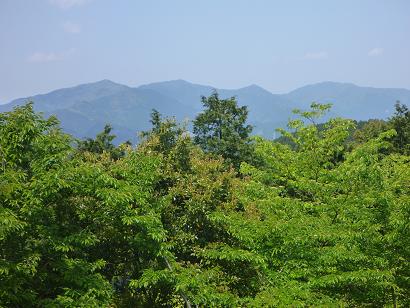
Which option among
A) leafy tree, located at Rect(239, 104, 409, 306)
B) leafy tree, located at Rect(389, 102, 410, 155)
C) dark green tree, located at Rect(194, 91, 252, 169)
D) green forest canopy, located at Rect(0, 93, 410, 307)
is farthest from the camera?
leafy tree, located at Rect(389, 102, 410, 155)

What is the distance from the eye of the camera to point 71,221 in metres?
11.0

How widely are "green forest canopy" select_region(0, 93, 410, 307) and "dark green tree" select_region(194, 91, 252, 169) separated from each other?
903 inches

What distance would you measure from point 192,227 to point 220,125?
2840 cm

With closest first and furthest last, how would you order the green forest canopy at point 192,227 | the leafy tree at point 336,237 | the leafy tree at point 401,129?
the green forest canopy at point 192,227 < the leafy tree at point 336,237 < the leafy tree at point 401,129

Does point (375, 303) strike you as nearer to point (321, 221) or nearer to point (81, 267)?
point (321, 221)

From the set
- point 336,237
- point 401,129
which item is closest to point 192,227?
point 336,237

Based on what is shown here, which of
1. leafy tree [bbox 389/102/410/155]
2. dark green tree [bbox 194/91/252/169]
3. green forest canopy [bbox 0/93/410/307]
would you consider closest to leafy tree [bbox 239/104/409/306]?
green forest canopy [bbox 0/93/410/307]

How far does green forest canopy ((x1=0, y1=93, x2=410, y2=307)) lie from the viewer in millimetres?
9484

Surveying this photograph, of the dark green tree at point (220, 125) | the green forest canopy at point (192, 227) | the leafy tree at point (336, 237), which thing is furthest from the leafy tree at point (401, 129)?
the leafy tree at point (336, 237)

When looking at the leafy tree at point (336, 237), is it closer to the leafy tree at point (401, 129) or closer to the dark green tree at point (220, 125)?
the dark green tree at point (220, 125)

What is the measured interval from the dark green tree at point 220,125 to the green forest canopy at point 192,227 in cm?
2293

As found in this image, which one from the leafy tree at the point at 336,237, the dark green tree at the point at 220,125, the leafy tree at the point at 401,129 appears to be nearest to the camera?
the leafy tree at the point at 336,237

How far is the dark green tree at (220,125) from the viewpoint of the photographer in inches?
1588

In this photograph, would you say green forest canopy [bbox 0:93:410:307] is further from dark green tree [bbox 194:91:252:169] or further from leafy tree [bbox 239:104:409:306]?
dark green tree [bbox 194:91:252:169]
